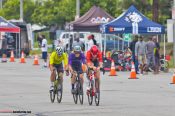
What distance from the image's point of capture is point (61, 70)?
66.2 feet

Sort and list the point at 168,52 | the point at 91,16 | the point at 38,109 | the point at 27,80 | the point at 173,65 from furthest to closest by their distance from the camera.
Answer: the point at 168,52 → the point at 91,16 → the point at 173,65 → the point at 27,80 → the point at 38,109

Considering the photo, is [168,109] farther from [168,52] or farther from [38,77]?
[168,52]

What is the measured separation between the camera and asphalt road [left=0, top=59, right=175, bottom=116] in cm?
1755

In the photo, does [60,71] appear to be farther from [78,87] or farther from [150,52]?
[150,52]

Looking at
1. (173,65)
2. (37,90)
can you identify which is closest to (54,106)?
(37,90)

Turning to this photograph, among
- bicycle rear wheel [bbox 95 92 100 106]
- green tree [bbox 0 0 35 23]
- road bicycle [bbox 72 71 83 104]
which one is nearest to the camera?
bicycle rear wheel [bbox 95 92 100 106]

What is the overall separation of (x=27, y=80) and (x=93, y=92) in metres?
11.2

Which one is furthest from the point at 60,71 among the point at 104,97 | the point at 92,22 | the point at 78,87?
the point at 92,22

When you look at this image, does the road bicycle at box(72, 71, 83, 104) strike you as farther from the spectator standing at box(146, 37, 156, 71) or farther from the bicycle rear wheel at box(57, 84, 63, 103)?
the spectator standing at box(146, 37, 156, 71)

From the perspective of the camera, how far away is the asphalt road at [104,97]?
691 inches

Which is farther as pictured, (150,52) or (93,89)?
(150,52)

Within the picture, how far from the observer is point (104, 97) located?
2212cm

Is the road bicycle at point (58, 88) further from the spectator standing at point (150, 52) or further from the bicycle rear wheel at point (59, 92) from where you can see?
the spectator standing at point (150, 52)

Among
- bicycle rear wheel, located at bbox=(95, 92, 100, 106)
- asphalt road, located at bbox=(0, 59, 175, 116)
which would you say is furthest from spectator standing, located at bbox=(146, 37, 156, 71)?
bicycle rear wheel, located at bbox=(95, 92, 100, 106)
